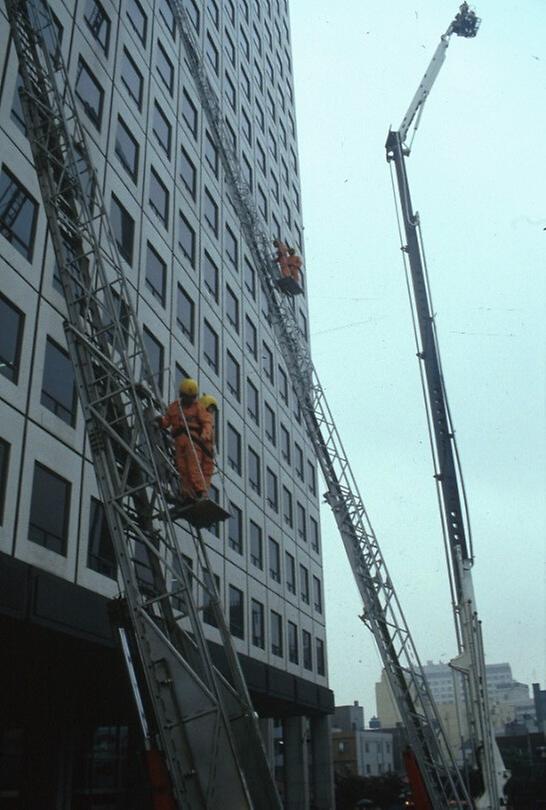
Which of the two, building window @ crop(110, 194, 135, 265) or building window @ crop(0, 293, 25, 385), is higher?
building window @ crop(110, 194, 135, 265)

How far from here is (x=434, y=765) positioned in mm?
19344

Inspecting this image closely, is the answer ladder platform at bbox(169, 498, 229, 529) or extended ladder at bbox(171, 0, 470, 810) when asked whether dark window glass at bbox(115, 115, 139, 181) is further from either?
ladder platform at bbox(169, 498, 229, 529)

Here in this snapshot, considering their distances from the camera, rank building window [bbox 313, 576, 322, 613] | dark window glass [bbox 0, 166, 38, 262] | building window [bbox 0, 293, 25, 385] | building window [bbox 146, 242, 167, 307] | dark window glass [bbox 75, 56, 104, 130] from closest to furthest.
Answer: building window [bbox 0, 293, 25, 385] → dark window glass [bbox 0, 166, 38, 262] → dark window glass [bbox 75, 56, 104, 130] → building window [bbox 146, 242, 167, 307] → building window [bbox 313, 576, 322, 613]

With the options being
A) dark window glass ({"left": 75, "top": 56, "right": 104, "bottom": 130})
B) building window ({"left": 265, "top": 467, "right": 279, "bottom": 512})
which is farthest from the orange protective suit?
building window ({"left": 265, "top": 467, "right": 279, "bottom": 512})

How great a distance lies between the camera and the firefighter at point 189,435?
490 inches

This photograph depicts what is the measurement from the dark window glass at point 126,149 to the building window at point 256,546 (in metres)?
13.9

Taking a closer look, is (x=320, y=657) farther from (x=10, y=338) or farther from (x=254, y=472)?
(x=10, y=338)

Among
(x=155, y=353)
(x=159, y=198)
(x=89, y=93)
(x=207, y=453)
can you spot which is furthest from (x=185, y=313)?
(x=207, y=453)

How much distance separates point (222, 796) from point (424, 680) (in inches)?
446

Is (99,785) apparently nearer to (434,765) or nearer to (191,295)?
(434,765)

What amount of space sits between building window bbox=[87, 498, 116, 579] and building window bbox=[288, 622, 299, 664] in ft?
52.5

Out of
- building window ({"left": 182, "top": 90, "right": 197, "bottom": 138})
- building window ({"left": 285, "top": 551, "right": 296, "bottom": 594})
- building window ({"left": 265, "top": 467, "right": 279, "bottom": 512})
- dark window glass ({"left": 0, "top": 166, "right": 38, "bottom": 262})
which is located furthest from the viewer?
building window ({"left": 285, "top": 551, "right": 296, "bottom": 594})

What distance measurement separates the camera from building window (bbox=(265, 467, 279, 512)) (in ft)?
112

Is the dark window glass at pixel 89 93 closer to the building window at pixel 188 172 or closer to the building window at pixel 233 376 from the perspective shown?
the building window at pixel 188 172
